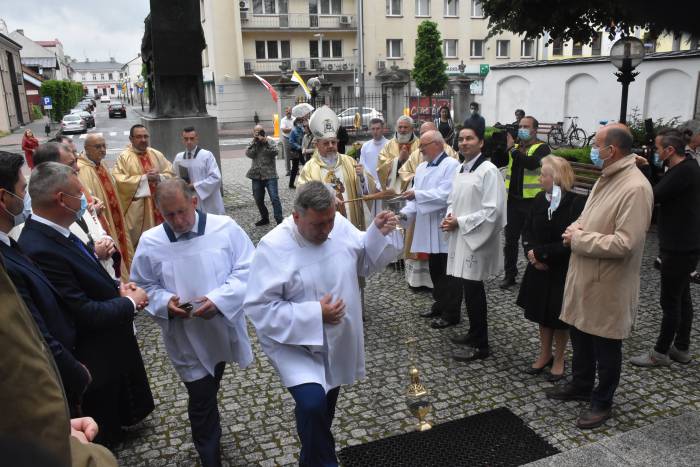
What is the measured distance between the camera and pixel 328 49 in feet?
143

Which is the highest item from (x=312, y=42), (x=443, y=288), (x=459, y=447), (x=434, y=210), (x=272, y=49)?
(x=312, y=42)

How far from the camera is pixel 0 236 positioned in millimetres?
2588

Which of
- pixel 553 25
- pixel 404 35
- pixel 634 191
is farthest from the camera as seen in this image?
pixel 404 35

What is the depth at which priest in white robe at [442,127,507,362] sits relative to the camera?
193 inches

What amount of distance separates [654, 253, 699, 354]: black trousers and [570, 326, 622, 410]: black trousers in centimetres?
97

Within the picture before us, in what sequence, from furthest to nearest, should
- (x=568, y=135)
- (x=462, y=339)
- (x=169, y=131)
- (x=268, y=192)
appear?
(x=568, y=135), (x=169, y=131), (x=268, y=192), (x=462, y=339)

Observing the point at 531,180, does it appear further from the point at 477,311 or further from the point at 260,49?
the point at 260,49

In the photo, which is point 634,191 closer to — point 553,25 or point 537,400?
point 537,400

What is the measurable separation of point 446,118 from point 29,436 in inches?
508

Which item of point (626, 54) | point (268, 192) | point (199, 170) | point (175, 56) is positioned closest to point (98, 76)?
point (175, 56)

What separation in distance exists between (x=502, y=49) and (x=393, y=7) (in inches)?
394

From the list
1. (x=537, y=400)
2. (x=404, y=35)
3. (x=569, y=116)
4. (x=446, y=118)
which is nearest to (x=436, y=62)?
(x=404, y=35)

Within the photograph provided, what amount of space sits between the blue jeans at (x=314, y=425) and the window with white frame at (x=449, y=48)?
4533 centimetres

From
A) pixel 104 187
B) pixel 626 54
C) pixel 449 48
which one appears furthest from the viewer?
pixel 449 48
